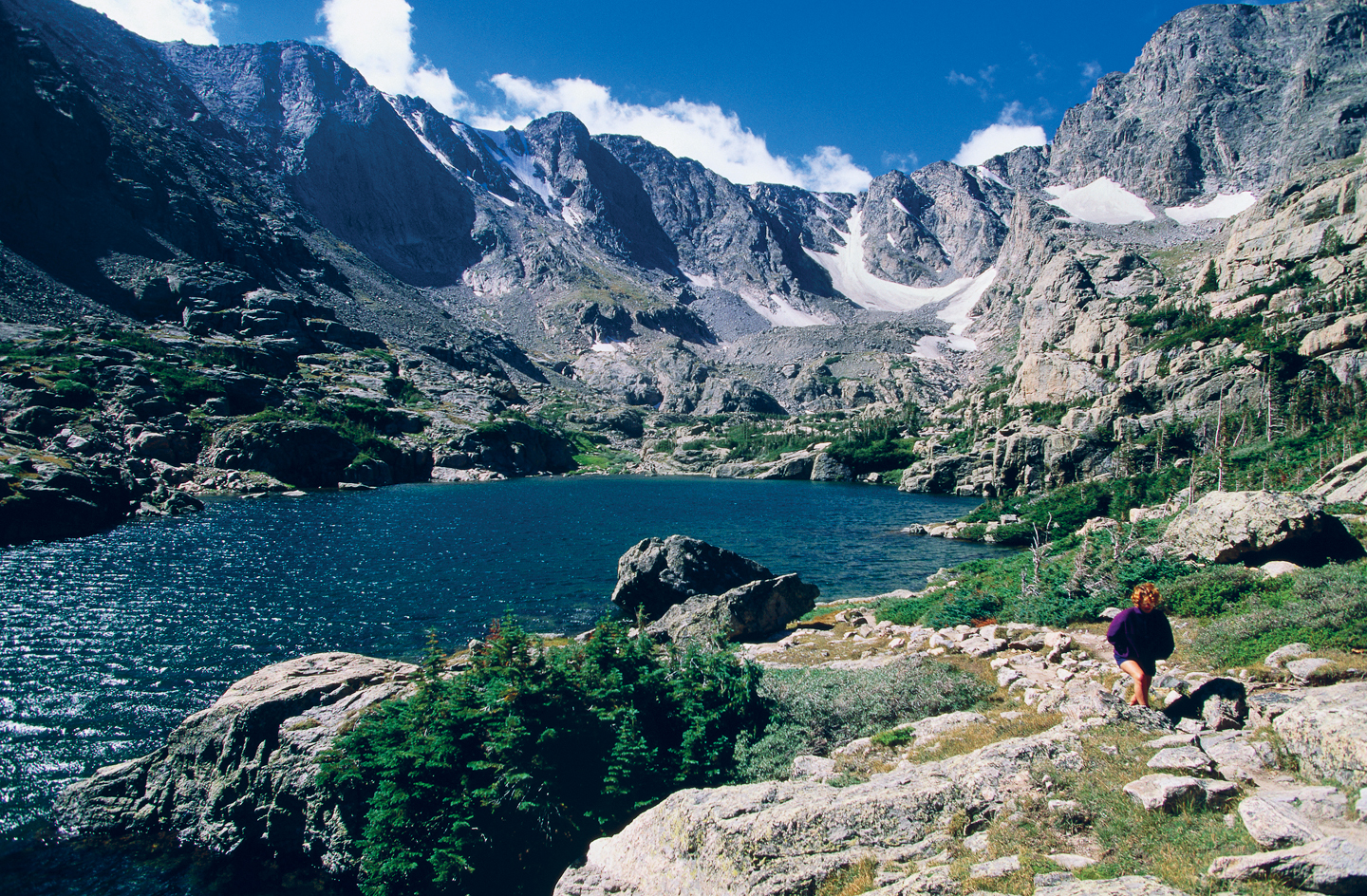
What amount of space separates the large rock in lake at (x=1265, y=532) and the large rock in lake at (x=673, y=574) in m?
18.7

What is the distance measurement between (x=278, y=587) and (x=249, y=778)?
93.8 ft

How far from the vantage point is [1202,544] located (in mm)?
18812

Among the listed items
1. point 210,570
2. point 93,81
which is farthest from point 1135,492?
point 93,81

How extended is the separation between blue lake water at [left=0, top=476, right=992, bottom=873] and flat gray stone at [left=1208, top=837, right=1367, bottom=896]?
2518cm

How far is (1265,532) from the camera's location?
17.5m

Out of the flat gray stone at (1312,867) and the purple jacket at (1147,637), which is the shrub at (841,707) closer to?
the purple jacket at (1147,637)

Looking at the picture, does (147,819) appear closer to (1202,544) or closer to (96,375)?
(1202,544)

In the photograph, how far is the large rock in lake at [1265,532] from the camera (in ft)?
55.7

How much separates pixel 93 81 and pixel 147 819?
873 ft

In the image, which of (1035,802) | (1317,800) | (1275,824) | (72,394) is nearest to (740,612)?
(1035,802)

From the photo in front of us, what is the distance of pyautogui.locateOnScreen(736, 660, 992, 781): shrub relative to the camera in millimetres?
12328

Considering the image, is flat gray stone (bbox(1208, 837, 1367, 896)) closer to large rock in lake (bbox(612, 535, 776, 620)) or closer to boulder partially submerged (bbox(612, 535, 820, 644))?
boulder partially submerged (bbox(612, 535, 820, 644))

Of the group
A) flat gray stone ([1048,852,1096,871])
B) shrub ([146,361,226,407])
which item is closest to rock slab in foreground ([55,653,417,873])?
flat gray stone ([1048,852,1096,871])

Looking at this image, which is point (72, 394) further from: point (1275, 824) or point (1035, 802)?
point (1275, 824)
